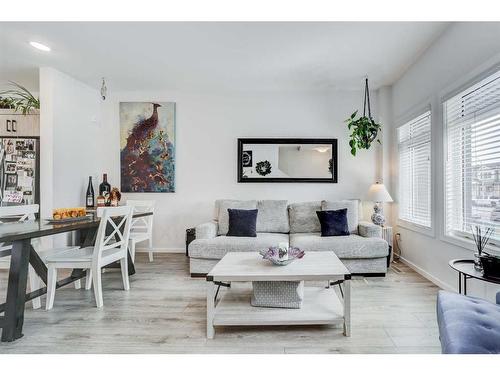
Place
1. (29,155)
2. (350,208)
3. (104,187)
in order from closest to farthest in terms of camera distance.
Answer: (29,155) < (350,208) < (104,187)

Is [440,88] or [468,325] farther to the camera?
[440,88]

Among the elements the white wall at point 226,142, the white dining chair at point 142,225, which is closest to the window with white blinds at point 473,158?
the white wall at point 226,142

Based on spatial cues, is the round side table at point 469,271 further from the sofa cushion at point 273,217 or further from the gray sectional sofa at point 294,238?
the sofa cushion at point 273,217

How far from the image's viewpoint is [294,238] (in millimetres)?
3832

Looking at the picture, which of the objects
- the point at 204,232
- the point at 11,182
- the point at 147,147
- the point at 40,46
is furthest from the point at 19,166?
the point at 204,232

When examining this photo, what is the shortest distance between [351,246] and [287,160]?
5.75ft

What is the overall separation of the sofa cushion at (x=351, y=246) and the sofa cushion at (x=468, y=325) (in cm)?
182

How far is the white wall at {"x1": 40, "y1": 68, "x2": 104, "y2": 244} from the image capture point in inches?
152

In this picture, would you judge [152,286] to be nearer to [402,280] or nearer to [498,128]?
[402,280]

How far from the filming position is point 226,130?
15.9 ft

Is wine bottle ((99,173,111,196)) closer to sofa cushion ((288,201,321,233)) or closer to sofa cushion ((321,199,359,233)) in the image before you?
sofa cushion ((288,201,321,233))

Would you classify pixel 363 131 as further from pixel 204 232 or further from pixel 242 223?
pixel 204 232

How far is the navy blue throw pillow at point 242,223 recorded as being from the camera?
3873 mm

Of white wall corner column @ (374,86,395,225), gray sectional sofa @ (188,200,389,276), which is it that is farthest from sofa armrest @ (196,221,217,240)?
white wall corner column @ (374,86,395,225)
